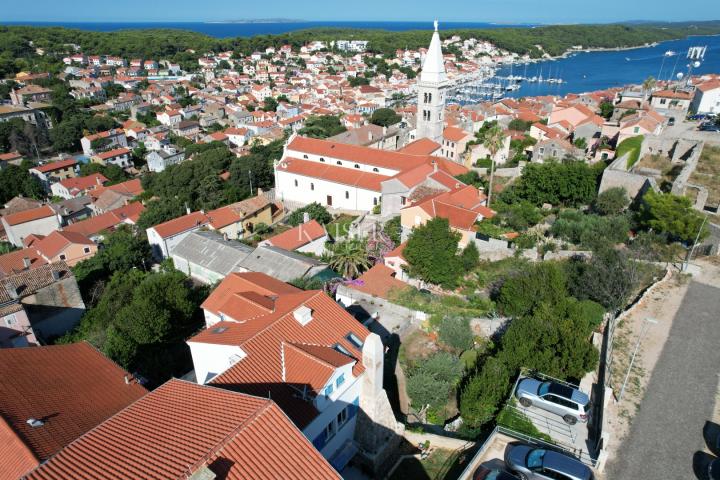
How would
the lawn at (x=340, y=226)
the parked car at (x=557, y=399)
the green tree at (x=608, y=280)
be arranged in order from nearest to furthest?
the parked car at (x=557, y=399)
the green tree at (x=608, y=280)
the lawn at (x=340, y=226)

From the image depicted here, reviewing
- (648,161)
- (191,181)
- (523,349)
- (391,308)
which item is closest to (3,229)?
(191,181)

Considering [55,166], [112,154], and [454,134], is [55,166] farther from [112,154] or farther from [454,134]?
[454,134]

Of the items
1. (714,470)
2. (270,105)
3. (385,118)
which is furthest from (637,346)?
(270,105)

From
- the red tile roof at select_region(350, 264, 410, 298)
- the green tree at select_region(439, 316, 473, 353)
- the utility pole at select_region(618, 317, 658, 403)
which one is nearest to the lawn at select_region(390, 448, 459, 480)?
the green tree at select_region(439, 316, 473, 353)

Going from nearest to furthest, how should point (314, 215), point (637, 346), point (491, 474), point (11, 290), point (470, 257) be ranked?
point (491, 474)
point (637, 346)
point (470, 257)
point (11, 290)
point (314, 215)

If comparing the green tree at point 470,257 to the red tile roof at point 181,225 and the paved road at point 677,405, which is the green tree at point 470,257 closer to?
the paved road at point 677,405

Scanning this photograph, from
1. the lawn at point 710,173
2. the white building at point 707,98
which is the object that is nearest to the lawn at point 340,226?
the lawn at point 710,173
